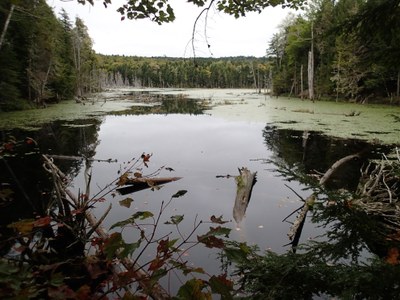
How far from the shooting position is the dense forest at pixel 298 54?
2.74 meters

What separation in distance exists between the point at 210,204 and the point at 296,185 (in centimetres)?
270

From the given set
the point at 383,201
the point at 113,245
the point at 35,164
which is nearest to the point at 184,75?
the point at 35,164

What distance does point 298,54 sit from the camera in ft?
143

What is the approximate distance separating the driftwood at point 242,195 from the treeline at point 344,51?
352 centimetres

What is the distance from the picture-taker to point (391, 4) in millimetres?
2453

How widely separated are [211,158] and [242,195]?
12.7 ft

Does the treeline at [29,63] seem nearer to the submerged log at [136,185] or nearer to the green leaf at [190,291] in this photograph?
the submerged log at [136,185]

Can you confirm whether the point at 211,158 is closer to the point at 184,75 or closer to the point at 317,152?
the point at 317,152

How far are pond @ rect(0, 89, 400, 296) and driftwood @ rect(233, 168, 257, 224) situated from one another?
0.12m

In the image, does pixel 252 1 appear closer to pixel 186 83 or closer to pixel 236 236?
pixel 236 236

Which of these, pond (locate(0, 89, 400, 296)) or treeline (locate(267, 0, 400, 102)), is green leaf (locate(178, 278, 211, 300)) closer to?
pond (locate(0, 89, 400, 296))

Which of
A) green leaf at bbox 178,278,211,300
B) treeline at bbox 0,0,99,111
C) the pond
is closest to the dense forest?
treeline at bbox 0,0,99,111

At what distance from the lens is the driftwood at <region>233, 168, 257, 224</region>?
245 inches

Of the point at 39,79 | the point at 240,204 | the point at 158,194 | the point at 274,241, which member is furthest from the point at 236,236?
the point at 39,79
